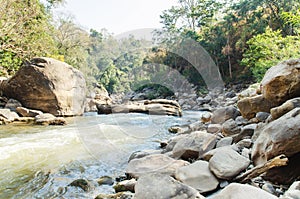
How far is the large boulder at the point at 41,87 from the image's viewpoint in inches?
299

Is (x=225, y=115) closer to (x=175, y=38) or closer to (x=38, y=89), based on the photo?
(x=38, y=89)

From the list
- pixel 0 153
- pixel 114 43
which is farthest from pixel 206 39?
pixel 114 43

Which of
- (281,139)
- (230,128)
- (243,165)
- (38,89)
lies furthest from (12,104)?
(281,139)

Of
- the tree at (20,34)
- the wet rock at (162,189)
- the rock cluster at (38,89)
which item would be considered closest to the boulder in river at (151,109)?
the rock cluster at (38,89)

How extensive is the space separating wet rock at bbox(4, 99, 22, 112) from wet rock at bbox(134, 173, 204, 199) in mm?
7251

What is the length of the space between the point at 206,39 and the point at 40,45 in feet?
38.5

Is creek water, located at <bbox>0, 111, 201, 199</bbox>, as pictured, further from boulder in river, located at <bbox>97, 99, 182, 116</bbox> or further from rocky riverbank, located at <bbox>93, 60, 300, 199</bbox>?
boulder in river, located at <bbox>97, 99, 182, 116</bbox>

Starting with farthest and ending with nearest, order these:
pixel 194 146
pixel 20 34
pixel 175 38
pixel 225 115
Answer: pixel 175 38 < pixel 20 34 < pixel 225 115 < pixel 194 146

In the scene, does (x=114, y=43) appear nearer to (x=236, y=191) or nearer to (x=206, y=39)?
(x=206, y=39)

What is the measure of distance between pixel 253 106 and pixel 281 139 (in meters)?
1.67

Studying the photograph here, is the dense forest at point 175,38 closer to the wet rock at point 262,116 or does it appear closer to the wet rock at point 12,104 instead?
the wet rock at point 12,104

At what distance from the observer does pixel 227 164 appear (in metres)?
1.82

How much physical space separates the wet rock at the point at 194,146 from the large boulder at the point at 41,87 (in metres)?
6.10

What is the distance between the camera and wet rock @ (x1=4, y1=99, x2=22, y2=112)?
24.4 ft
